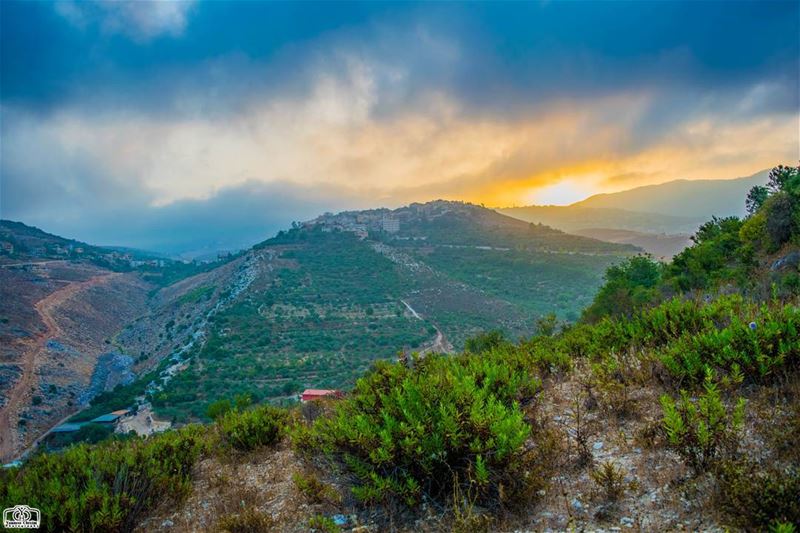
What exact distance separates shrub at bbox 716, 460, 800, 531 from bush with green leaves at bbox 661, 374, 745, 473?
306 mm

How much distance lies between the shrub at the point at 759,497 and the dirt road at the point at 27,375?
36.7m

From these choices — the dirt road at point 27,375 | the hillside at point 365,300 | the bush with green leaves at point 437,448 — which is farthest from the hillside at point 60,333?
the bush with green leaves at point 437,448

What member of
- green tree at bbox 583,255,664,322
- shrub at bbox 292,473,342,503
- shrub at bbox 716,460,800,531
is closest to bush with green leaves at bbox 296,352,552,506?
shrub at bbox 292,473,342,503

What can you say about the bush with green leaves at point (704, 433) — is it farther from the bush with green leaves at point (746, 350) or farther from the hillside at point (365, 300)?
the hillside at point (365, 300)

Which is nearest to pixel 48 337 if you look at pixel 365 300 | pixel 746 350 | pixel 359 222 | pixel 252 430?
pixel 365 300

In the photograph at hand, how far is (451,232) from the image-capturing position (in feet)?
339

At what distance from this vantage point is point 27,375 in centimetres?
3547

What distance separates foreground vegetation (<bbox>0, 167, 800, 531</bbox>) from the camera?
283cm

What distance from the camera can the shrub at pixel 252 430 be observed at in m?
5.46

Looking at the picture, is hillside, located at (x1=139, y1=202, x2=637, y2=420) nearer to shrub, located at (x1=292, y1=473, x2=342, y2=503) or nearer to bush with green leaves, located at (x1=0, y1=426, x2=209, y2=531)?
bush with green leaves, located at (x1=0, y1=426, x2=209, y2=531)

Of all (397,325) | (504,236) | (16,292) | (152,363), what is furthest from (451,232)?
(16,292)

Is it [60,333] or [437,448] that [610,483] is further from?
[60,333]

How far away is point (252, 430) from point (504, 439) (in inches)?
161

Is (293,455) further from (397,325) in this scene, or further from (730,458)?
(397,325)
